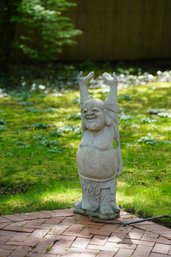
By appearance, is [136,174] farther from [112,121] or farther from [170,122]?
[170,122]

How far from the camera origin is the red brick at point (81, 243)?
18.2 ft

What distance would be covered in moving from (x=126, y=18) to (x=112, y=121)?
13094 mm

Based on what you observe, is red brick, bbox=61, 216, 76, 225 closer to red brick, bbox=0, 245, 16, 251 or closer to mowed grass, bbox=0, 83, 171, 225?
mowed grass, bbox=0, 83, 171, 225

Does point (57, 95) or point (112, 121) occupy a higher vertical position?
point (112, 121)

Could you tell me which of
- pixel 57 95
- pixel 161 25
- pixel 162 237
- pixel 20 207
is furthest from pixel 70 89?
pixel 162 237

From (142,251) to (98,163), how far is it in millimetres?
1124

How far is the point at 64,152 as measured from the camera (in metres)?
9.12

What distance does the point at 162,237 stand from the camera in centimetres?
579

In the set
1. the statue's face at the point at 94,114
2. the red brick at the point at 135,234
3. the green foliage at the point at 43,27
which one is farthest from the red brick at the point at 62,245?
the green foliage at the point at 43,27

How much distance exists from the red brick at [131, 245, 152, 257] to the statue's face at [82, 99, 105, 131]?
1381 mm

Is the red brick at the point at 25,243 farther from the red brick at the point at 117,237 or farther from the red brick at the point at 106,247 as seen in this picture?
the red brick at the point at 117,237

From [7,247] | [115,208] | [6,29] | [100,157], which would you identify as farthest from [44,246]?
[6,29]

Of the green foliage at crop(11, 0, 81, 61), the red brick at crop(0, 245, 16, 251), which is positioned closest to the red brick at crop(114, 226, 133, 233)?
the red brick at crop(0, 245, 16, 251)

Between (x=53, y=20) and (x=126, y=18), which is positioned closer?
(x=53, y=20)
